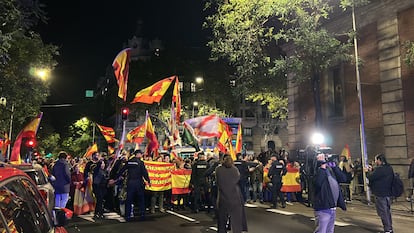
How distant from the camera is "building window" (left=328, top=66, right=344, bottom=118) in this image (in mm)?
21414

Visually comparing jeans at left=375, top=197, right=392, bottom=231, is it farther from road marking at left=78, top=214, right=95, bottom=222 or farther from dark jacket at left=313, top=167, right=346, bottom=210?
road marking at left=78, top=214, right=95, bottom=222

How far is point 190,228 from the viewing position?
384 inches

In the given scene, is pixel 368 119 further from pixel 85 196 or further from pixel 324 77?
pixel 85 196

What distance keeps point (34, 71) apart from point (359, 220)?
59.0 ft

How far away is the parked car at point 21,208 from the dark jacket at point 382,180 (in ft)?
23.5

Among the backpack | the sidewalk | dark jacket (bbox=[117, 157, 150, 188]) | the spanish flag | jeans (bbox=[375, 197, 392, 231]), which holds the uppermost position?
the spanish flag

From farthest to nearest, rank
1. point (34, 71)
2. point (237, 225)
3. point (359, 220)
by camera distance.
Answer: point (34, 71)
point (359, 220)
point (237, 225)

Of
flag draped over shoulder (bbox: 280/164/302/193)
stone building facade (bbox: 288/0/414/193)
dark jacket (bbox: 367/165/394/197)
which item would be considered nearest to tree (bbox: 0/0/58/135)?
flag draped over shoulder (bbox: 280/164/302/193)

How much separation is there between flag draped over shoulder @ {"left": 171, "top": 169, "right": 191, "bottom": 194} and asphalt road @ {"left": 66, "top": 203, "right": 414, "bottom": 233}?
779mm

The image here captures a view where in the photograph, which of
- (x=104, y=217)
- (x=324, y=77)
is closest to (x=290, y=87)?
(x=324, y=77)

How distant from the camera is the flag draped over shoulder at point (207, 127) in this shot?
16473mm

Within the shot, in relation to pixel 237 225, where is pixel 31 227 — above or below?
above

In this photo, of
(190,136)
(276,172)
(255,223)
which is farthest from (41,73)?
(255,223)

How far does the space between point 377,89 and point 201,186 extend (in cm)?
1071
